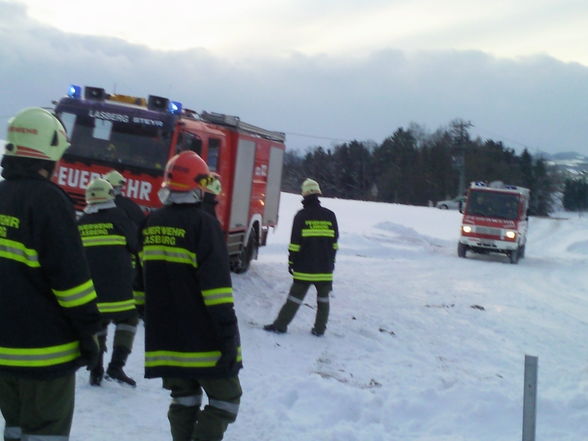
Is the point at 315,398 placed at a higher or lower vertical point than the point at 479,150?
lower

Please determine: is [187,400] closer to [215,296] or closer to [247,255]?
[215,296]

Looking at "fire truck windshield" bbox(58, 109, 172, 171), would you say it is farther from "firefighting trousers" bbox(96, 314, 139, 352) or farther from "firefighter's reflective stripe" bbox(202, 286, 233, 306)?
"firefighter's reflective stripe" bbox(202, 286, 233, 306)

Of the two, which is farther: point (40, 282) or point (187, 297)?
point (187, 297)

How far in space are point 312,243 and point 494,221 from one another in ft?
49.8

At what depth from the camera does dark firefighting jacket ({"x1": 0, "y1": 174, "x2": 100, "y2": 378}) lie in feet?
10.6

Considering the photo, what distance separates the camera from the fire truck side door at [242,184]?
12258mm

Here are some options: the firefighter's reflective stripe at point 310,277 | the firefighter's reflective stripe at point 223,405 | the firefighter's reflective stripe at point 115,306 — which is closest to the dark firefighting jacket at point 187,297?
the firefighter's reflective stripe at point 223,405

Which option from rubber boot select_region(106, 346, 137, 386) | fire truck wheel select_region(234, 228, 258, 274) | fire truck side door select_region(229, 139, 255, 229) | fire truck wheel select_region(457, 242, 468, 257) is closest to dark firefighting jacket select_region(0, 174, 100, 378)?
rubber boot select_region(106, 346, 137, 386)

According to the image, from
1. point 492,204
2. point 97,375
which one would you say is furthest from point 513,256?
point 97,375

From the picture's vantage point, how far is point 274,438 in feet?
17.4

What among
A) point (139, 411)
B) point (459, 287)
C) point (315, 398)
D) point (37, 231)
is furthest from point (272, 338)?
point (459, 287)

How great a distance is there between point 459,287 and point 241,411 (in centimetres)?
1011

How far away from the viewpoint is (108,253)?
18.9ft

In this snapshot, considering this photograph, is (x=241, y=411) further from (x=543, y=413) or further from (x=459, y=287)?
(x=459, y=287)
